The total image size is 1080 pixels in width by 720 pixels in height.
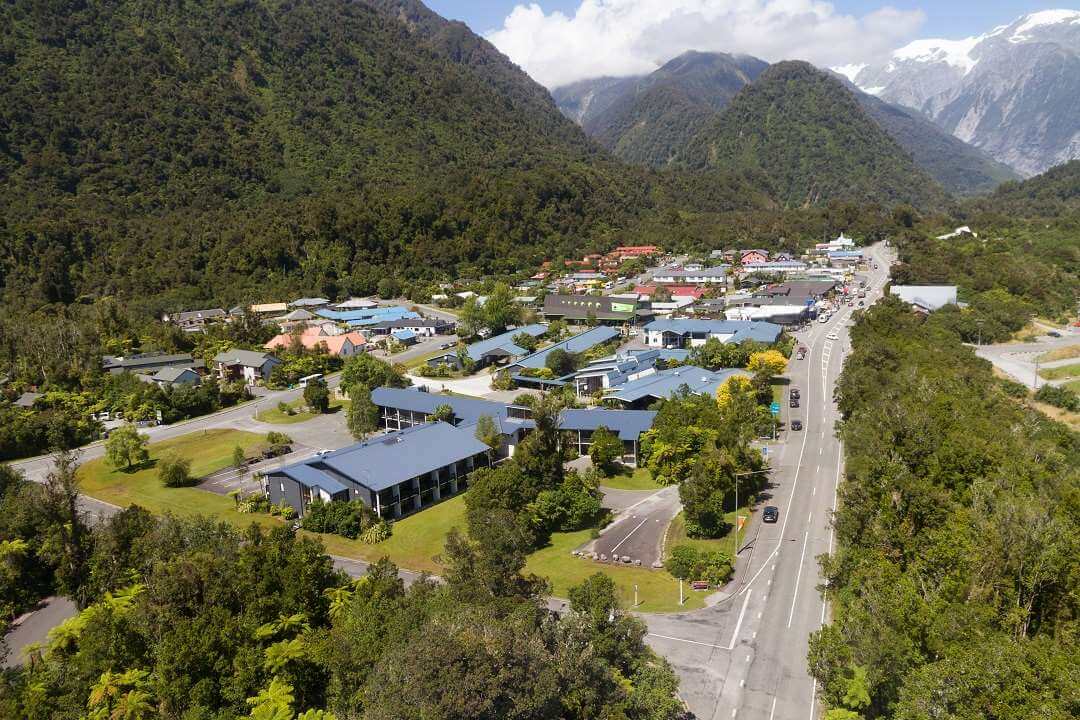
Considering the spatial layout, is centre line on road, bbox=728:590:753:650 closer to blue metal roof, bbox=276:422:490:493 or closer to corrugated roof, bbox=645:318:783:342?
blue metal roof, bbox=276:422:490:493

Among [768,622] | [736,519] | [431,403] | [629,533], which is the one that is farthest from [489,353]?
[768,622]

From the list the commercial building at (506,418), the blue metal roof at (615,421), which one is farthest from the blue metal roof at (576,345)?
the blue metal roof at (615,421)

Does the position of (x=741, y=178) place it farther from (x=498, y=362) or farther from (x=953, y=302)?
(x=498, y=362)

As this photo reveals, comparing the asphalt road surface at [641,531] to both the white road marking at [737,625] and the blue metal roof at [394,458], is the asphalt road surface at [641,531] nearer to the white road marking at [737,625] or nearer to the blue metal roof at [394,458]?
the white road marking at [737,625]

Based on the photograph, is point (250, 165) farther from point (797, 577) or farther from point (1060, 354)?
point (797, 577)

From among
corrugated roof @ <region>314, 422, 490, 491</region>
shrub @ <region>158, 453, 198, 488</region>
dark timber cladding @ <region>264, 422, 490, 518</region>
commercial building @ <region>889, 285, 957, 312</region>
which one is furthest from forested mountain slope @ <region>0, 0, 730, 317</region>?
dark timber cladding @ <region>264, 422, 490, 518</region>

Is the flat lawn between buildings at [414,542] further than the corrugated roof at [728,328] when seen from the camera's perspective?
No
